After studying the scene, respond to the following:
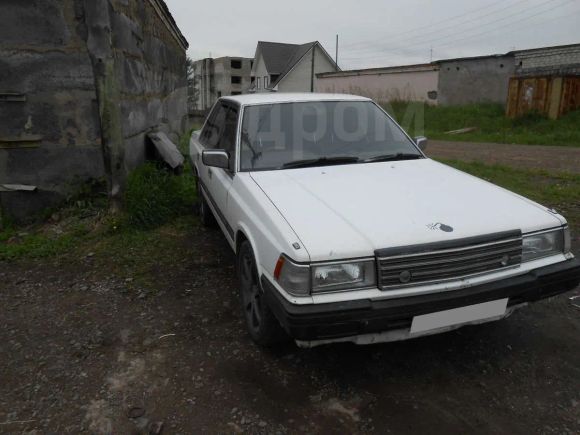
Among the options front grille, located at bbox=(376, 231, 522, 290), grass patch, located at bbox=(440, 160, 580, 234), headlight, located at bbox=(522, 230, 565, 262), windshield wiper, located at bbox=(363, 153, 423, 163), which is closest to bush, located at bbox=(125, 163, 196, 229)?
windshield wiper, located at bbox=(363, 153, 423, 163)

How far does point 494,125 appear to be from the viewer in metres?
16.3

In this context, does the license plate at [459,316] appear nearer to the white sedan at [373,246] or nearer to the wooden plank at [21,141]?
the white sedan at [373,246]

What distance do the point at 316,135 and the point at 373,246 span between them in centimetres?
159

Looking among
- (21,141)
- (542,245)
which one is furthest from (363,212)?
(21,141)

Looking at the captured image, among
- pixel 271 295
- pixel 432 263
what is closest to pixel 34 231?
pixel 271 295

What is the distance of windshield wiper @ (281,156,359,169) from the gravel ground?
3.66 feet

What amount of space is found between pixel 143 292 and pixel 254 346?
4.01 feet

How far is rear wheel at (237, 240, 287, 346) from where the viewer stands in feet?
8.68

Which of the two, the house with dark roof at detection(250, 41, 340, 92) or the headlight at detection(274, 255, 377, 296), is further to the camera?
the house with dark roof at detection(250, 41, 340, 92)

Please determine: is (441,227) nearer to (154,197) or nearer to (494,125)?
(154,197)

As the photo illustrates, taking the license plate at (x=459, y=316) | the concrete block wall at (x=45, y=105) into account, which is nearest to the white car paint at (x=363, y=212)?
the license plate at (x=459, y=316)

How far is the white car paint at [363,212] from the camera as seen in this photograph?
224cm

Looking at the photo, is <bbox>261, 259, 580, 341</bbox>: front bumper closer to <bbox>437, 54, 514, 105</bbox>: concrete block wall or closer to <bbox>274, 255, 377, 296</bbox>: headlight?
<bbox>274, 255, 377, 296</bbox>: headlight

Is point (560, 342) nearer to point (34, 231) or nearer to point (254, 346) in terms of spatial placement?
point (254, 346)
